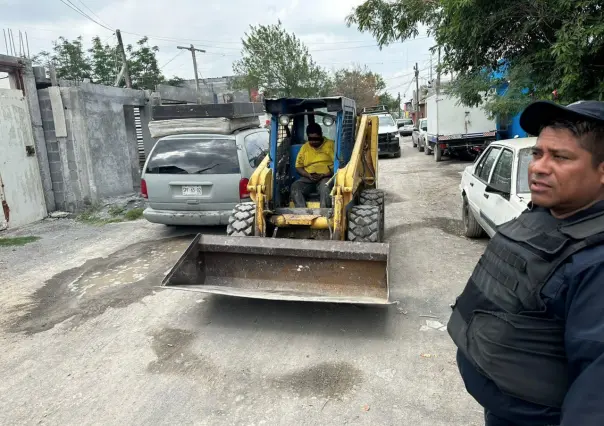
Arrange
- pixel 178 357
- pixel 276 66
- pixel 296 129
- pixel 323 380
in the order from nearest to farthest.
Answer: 1. pixel 323 380
2. pixel 178 357
3. pixel 296 129
4. pixel 276 66

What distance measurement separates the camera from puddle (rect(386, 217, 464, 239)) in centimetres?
758

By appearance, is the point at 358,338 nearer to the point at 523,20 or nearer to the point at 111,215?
the point at 523,20

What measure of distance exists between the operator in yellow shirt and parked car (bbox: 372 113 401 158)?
43.7 feet

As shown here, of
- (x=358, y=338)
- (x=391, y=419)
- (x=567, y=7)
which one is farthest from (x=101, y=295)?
(x=567, y=7)

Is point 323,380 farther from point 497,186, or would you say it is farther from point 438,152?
point 438,152

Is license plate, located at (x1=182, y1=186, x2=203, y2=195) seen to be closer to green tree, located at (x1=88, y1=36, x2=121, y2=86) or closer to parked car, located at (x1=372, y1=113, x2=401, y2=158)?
parked car, located at (x1=372, y1=113, x2=401, y2=158)

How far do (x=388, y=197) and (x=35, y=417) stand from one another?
893 centimetres

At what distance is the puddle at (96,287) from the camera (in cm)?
480

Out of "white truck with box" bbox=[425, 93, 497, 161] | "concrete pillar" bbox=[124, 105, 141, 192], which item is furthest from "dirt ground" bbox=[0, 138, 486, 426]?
"white truck with box" bbox=[425, 93, 497, 161]

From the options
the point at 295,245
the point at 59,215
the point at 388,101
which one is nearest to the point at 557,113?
the point at 295,245

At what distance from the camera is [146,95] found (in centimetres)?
1316

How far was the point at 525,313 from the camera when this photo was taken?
1.24m

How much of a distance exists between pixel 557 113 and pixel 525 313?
22.6 inches

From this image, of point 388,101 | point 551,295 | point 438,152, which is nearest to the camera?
point 551,295
